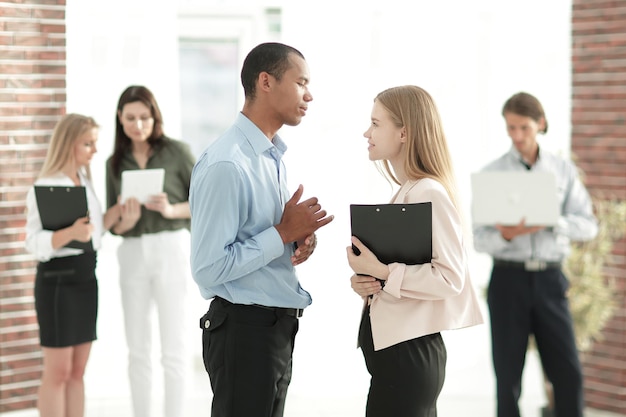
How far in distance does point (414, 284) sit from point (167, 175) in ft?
7.14

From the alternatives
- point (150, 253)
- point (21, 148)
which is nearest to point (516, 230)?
point (150, 253)

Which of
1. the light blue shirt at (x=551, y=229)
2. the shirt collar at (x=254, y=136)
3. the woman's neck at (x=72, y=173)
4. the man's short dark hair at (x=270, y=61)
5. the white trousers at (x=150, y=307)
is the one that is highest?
the man's short dark hair at (x=270, y=61)

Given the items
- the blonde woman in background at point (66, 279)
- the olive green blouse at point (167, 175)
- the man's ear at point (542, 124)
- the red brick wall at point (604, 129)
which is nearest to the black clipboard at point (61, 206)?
the blonde woman in background at point (66, 279)

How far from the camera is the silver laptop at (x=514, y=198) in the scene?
4070 mm

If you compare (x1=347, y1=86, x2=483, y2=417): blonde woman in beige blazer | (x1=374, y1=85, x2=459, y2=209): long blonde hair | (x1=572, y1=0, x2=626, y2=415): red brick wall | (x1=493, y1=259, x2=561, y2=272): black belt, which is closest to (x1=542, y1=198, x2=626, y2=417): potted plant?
(x1=572, y1=0, x2=626, y2=415): red brick wall

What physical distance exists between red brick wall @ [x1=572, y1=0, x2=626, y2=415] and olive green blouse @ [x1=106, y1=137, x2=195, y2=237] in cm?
260

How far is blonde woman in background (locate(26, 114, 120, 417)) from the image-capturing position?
162 inches

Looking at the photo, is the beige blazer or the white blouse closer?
the beige blazer

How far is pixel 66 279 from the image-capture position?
4141 millimetres

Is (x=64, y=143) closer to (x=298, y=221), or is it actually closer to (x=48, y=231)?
(x=48, y=231)

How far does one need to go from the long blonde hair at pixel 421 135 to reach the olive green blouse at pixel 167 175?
1960 mm

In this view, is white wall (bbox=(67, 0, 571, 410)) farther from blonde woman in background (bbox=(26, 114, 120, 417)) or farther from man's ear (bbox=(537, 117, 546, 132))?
man's ear (bbox=(537, 117, 546, 132))

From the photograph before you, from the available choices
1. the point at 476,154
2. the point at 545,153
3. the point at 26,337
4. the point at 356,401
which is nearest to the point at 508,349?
the point at 545,153

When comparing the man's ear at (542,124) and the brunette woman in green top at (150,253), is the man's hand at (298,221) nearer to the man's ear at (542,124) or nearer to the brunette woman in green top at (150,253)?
the brunette woman in green top at (150,253)
